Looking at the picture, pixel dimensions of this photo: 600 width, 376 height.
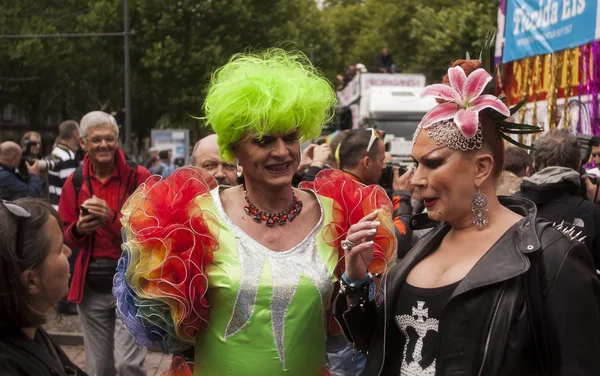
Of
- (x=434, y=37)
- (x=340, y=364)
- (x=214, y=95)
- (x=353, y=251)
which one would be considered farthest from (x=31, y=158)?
(x=434, y=37)

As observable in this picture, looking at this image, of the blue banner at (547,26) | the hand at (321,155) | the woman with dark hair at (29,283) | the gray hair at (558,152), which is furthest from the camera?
the hand at (321,155)

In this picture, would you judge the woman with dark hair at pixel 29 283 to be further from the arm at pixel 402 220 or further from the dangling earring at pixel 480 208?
the arm at pixel 402 220

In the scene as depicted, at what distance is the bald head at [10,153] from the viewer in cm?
816

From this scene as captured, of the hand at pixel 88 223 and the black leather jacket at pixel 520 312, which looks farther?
the hand at pixel 88 223

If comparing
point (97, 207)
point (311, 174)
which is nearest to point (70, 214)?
point (97, 207)

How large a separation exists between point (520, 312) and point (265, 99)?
4.17ft

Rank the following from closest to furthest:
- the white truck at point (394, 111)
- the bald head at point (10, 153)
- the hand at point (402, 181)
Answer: the hand at point (402, 181)
the bald head at point (10, 153)
the white truck at point (394, 111)

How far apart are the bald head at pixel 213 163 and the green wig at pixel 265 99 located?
1583 mm

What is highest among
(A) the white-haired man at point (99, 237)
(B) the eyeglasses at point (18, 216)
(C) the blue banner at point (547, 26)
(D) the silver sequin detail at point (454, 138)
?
(C) the blue banner at point (547, 26)

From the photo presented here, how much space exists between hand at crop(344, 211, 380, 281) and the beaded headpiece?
1.11ft

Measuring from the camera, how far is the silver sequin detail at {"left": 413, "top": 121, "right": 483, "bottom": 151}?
2541 millimetres

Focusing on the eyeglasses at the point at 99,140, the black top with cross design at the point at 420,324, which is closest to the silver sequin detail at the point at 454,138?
the black top with cross design at the point at 420,324

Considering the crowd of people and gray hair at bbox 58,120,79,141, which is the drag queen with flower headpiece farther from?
gray hair at bbox 58,120,79,141

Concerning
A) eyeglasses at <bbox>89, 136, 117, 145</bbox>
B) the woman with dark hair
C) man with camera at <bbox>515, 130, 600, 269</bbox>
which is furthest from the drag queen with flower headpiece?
eyeglasses at <bbox>89, 136, 117, 145</bbox>
